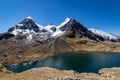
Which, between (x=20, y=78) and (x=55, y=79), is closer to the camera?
(x=55, y=79)

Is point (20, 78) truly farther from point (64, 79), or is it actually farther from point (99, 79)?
point (99, 79)

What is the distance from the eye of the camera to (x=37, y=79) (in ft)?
130

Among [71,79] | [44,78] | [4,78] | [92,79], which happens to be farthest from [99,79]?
[4,78]

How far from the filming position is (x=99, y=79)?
1789 inches

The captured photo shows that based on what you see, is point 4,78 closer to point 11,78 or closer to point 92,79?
point 11,78

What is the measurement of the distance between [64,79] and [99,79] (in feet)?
37.9

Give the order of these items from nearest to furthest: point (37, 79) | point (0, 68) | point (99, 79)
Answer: point (37, 79)
point (99, 79)
point (0, 68)

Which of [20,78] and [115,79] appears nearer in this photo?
[20,78]

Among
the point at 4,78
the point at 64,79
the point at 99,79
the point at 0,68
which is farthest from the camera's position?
the point at 0,68

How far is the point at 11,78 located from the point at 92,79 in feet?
55.7

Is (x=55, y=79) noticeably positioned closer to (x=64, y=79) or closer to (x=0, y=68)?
(x=64, y=79)

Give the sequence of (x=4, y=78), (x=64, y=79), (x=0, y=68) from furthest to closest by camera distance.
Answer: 1. (x=0, y=68)
2. (x=4, y=78)
3. (x=64, y=79)

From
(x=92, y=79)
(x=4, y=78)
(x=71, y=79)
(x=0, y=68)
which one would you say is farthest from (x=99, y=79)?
(x=0, y=68)

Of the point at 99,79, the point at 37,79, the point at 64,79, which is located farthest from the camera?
the point at 99,79
